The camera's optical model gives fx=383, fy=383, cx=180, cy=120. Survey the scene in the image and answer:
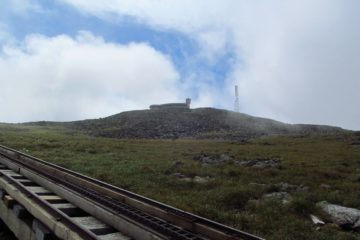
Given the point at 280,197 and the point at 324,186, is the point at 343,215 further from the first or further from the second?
the point at 324,186

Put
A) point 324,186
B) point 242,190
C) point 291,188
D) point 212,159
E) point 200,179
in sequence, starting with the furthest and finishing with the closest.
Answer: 1. point 212,159
2. point 200,179
3. point 324,186
4. point 291,188
5. point 242,190

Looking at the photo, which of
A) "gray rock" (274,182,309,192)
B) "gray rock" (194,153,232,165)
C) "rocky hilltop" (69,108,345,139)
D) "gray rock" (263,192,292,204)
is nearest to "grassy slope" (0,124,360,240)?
"gray rock" (263,192,292,204)

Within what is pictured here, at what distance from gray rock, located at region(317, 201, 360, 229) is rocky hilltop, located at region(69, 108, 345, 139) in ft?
237

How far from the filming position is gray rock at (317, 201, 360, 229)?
11.5 metres

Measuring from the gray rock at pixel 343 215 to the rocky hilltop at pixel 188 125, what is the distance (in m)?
72.3

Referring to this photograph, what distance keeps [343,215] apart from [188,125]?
306 ft

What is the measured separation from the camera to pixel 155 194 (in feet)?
49.5

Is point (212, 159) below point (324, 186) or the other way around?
the other way around

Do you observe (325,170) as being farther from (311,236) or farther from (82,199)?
(82,199)

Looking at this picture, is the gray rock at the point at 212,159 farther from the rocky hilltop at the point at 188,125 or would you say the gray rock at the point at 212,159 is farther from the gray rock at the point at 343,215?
the rocky hilltop at the point at 188,125

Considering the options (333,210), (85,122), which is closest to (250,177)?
(333,210)

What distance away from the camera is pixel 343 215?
12023mm

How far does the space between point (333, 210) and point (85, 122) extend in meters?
107

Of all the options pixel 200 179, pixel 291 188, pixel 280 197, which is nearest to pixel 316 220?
pixel 280 197
